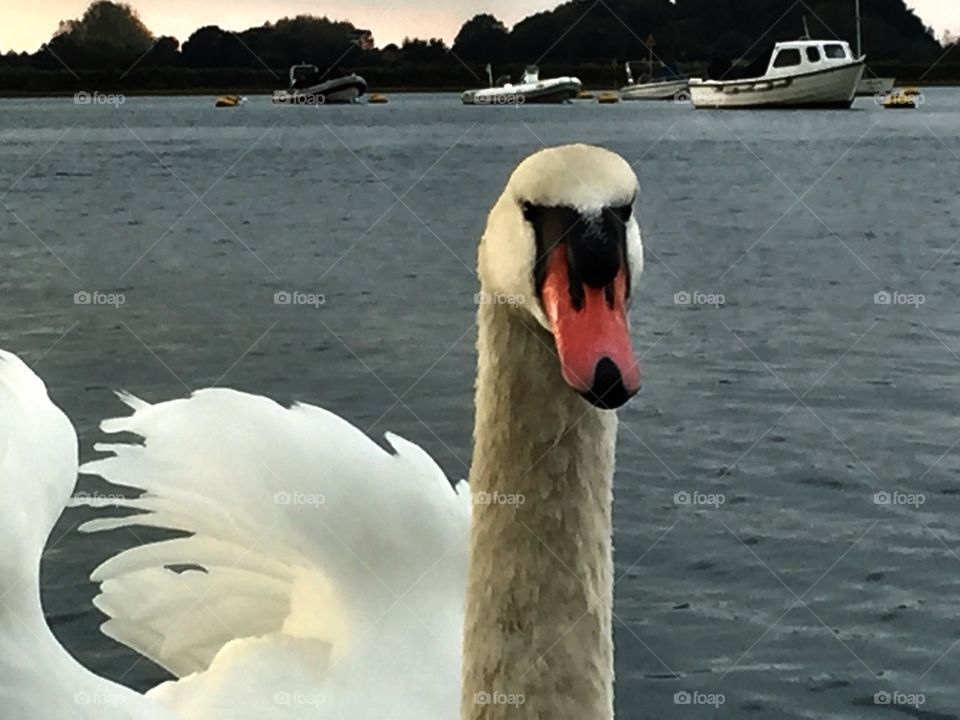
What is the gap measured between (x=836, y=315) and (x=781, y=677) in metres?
7.03

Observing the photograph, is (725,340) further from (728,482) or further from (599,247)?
(599,247)

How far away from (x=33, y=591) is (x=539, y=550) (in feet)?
3.78

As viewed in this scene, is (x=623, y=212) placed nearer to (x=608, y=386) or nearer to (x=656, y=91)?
(x=608, y=386)

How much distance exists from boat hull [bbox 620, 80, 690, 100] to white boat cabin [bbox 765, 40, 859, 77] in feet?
66.6

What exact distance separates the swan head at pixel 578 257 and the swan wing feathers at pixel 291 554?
161 centimetres

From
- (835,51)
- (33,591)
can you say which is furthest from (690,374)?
(835,51)

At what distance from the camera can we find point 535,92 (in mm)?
78438

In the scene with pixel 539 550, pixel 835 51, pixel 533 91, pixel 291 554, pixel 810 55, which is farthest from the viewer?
pixel 533 91

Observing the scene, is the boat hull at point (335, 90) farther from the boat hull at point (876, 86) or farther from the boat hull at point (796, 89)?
the boat hull at point (876, 86)

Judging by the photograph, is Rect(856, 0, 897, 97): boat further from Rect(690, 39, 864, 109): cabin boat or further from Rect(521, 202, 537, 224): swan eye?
Rect(521, 202, 537, 224): swan eye

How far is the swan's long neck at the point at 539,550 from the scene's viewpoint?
8.79 feet

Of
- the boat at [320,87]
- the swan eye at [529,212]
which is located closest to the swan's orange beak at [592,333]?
the swan eye at [529,212]

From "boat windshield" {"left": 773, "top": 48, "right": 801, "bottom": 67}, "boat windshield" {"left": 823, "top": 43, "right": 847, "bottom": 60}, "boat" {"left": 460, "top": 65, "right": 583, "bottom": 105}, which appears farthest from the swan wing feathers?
"boat" {"left": 460, "top": 65, "right": 583, "bottom": 105}

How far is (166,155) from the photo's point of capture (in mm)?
41562
